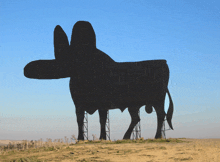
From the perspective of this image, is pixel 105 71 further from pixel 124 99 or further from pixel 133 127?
pixel 133 127

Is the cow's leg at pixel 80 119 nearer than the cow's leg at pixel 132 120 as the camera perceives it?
Yes

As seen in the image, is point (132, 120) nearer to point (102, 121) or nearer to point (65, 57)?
point (102, 121)

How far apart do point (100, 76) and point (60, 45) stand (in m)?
2.52

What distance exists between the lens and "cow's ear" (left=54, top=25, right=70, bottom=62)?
13.2 meters

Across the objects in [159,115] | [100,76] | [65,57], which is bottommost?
[159,115]

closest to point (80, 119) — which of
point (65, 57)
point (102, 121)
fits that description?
point (102, 121)

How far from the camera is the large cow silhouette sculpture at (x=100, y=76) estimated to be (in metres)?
13.0

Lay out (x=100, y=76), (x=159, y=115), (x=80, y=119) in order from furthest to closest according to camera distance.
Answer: (x=159, y=115), (x=80, y=119), (x=100, y=76)

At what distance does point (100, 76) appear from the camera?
13.0m

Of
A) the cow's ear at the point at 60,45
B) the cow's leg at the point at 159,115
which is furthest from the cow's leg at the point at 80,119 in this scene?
the cow's leg at the point at 159,115

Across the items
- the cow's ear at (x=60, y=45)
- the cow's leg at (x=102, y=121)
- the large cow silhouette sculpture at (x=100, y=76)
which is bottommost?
the cow's leg at (x=102, y=121)

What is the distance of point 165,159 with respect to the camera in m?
7.88

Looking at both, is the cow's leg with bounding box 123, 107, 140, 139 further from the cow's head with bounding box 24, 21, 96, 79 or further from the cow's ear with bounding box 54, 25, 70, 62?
the cow's ear with bounding box 54, 25, 70, 62

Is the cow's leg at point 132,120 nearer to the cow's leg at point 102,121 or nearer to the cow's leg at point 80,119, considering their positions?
the cow's leg at point 102,121
